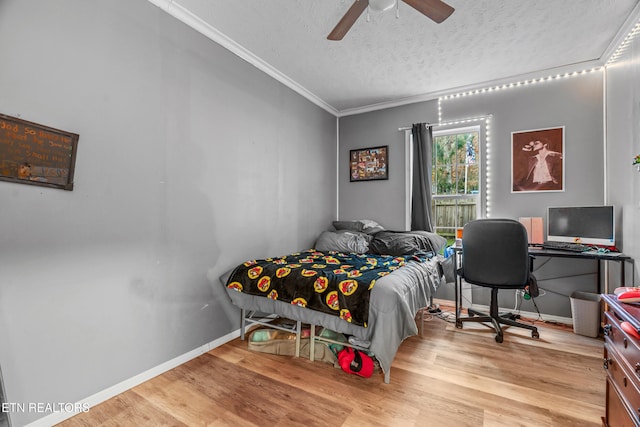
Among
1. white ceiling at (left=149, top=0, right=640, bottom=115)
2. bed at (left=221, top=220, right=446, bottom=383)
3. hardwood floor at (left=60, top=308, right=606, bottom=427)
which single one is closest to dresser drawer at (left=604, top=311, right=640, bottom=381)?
hardwood floor at (left=60, top=308, right=606, bottom=427)

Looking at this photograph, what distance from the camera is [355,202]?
4301mm

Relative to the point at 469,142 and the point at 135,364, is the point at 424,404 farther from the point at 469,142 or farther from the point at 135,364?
the point at 469,142

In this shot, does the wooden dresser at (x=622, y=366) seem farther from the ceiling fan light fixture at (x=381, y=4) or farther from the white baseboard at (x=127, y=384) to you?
the white baseboard at (x=127, y=384)

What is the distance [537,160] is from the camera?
3.21 meters

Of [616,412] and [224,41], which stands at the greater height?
[224,41]

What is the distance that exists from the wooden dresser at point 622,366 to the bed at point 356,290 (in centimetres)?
95

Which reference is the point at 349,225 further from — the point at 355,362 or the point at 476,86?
the point at 476,86

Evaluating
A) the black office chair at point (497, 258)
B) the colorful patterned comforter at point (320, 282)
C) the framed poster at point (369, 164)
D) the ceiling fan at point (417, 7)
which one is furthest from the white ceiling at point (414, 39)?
the colorful patterned comforter at point (320, 282)

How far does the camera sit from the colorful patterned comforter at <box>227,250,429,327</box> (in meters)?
1.99

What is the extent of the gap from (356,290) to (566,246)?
229cm

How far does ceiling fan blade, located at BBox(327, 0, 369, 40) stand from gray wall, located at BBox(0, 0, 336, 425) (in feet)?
3.85

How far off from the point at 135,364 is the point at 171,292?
498 millimetres

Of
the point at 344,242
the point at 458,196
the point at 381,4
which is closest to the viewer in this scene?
the point at 381,4

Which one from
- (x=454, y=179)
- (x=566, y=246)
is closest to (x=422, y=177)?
(x=454, y=179)
